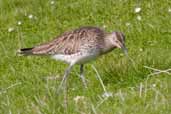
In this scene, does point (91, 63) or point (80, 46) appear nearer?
point (80, 46)

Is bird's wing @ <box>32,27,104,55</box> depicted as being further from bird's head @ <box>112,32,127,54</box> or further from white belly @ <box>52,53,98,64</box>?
bird's head @ <box>112,32,127,54</box>

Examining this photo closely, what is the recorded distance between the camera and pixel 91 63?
11.9 metres

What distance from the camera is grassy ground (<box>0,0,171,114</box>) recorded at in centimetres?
877

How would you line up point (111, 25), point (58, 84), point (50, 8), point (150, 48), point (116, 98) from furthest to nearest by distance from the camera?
point (50, 8) < point (111, 25) < point (150, 48) < point (58, 84) < point (116, 98)

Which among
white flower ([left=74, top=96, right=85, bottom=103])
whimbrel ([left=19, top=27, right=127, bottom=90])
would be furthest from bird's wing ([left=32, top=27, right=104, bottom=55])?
white flower ([left=74, top=96, right=85, bottom=103])

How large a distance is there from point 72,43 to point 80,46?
14 centimetres

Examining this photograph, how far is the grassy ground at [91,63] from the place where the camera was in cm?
Result: 877

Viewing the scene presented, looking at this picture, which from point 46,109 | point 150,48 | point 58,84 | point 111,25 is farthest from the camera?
point 111,25

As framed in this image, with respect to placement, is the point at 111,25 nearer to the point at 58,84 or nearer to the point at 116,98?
the point at 58,84

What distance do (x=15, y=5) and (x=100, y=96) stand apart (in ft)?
22.1

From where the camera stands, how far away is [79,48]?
431 inches

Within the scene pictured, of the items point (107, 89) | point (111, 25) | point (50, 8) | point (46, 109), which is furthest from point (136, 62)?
point (50, 8)

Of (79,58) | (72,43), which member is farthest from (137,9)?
(79,58)

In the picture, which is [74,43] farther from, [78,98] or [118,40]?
[78,98]
